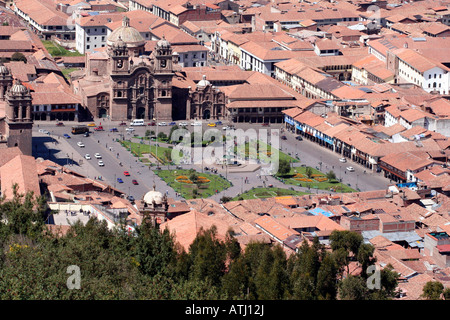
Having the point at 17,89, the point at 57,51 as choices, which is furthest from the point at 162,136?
the point at 57,51

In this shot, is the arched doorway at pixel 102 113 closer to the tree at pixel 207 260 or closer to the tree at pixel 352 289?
the tree at pixel 207 260

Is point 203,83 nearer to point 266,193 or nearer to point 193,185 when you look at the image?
point 193,185

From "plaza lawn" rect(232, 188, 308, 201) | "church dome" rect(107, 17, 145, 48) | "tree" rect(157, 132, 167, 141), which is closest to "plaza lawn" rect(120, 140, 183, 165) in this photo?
"tree" rect(157, 132, 167, 141)

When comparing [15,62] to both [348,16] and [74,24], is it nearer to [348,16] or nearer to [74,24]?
[74,24]

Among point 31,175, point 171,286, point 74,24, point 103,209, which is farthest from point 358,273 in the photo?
point 74,24

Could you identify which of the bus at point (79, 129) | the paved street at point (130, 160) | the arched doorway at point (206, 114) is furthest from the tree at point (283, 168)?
the bus at point (79, 129)

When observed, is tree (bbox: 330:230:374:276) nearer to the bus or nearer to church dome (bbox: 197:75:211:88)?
the bus
